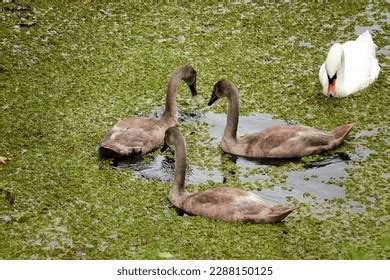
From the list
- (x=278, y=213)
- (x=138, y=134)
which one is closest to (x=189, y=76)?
(x=138, y=134)

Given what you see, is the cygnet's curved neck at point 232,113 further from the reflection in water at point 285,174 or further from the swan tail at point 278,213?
the swan tail at point 278,213

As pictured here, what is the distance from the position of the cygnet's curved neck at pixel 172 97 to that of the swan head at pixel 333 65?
1.76 metres

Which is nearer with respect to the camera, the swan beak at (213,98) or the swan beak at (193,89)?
the swan beak at (213,98)

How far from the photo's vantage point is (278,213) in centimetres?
902

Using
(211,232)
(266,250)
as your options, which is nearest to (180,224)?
(211,232)

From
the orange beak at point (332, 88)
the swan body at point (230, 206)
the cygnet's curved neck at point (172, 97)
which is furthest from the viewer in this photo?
the orange beak at point (332, 88)

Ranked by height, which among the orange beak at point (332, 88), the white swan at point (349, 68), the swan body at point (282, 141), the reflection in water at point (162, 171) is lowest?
the reflection in water at point (162, 171)

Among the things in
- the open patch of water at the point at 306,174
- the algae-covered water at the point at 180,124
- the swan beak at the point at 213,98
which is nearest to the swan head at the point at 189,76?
the algae-covered water at the point at 180,124

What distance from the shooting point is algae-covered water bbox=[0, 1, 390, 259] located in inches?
352

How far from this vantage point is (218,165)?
411 inches

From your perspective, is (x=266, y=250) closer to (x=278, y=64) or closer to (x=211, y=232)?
A: (x=211, y=232)

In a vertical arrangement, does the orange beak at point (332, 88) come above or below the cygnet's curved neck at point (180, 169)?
above

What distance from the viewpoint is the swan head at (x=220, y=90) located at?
36.1 ft

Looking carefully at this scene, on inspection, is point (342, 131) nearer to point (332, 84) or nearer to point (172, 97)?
point (332, 84)
